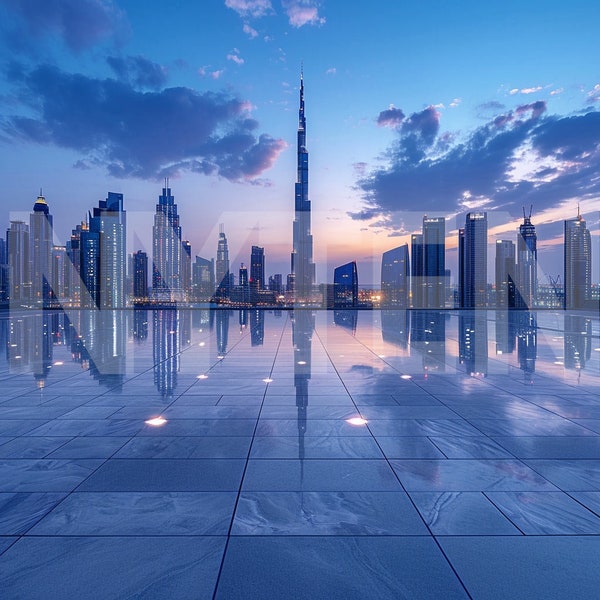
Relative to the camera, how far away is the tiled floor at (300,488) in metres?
2.54

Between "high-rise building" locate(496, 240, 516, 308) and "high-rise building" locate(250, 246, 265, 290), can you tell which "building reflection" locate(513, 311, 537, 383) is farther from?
"high-rise building" locate(250, 246, 265, 290)

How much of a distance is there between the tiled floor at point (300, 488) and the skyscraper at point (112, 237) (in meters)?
95.9

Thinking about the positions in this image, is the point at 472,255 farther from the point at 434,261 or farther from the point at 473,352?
the point at 473,352

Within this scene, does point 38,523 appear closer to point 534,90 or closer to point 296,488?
point 296,488

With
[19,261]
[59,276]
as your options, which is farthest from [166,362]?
[19,261]

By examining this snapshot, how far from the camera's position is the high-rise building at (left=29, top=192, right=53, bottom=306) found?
103375mm

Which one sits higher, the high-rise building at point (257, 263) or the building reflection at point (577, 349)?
the high-rise building at point (257, 263)

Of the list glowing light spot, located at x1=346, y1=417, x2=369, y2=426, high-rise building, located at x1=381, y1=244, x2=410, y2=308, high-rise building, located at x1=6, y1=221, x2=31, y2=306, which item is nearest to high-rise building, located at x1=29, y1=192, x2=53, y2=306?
high-rise building, located at x1=6, y1=221, x2=31, y2=306

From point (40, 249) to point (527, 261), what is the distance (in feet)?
412

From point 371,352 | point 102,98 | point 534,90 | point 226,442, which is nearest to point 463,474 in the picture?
point 226,442

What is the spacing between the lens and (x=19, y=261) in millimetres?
111312

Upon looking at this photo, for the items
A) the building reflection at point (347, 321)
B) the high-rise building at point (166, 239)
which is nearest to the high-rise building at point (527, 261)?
the building reflection at point (347, 321)

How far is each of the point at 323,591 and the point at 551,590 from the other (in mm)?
1369

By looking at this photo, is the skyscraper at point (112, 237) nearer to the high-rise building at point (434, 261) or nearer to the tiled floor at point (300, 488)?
the high-rise building at point (434, 261)
